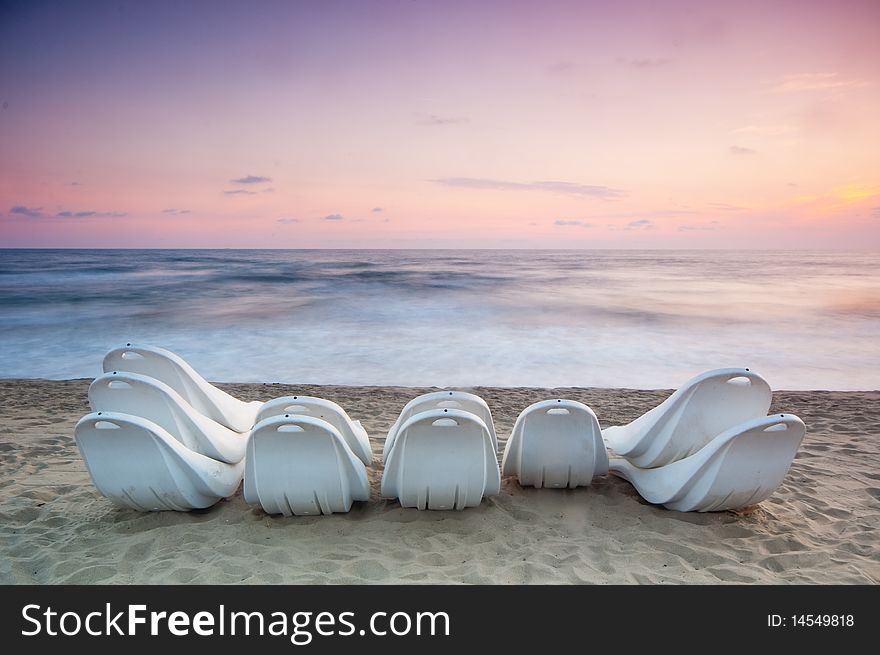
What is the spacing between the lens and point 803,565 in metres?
3.00

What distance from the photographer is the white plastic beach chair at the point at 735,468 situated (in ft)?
10.1

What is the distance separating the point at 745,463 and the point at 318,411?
2462 mm

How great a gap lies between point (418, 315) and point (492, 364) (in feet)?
22.8

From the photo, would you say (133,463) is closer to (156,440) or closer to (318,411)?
(156,440)

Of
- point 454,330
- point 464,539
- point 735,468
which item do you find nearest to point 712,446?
point 735,468

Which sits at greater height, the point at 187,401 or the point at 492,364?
the point at 187,401

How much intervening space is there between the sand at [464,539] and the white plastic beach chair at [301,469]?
5.6 inches

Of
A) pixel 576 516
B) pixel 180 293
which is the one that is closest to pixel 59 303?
pixel 180 293

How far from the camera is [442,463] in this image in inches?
128

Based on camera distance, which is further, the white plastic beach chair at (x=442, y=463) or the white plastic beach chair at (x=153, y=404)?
the white plastic beach chair at (x=153, y=404)

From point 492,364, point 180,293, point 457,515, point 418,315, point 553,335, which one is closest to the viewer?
point 457,515

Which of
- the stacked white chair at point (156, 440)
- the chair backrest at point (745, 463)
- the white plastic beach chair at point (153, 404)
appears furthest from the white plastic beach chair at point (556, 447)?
the white plastic beach chair at point (153, 404)

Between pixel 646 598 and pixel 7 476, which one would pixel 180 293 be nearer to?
pixel 7 476

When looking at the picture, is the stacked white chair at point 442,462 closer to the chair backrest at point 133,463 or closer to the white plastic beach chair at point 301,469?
the white plastic beach chair at point 301,469
